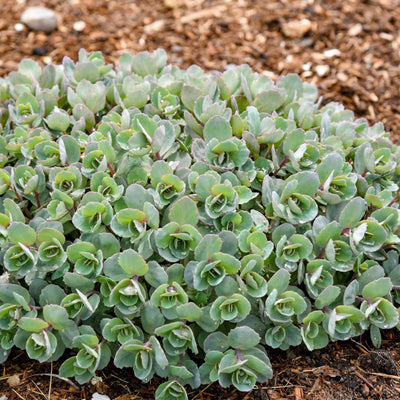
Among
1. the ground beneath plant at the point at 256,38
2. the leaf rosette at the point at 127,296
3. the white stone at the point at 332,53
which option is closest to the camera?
the leaf rosette at the point at 127,296

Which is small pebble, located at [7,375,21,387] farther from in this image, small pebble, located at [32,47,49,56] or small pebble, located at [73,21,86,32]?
small pebble, located at [73,21,86,32]

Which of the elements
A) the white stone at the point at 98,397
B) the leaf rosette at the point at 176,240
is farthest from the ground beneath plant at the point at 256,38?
the white stone at the point at 98,397

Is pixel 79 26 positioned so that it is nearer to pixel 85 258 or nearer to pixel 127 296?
pixel 85 258

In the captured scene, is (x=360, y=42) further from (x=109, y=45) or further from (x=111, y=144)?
(x=111, y=144)

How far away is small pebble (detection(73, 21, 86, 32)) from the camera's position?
4.11 meters

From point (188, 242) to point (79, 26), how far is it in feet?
9.27

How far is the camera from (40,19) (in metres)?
4.04

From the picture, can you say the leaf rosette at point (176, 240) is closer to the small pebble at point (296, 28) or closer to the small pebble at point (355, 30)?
the small pebble at point (296, 28)

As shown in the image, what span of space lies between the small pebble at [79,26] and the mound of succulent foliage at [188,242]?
2.08m

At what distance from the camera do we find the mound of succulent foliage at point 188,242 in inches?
72.5

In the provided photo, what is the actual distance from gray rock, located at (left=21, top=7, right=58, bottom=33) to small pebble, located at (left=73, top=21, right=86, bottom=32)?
148 mm

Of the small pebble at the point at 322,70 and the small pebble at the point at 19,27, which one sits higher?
the small pebble at the point at 322,70

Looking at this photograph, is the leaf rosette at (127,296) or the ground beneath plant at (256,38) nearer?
the leaf rosette at (127,296)

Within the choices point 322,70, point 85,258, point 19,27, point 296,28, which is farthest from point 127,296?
point 19,27
